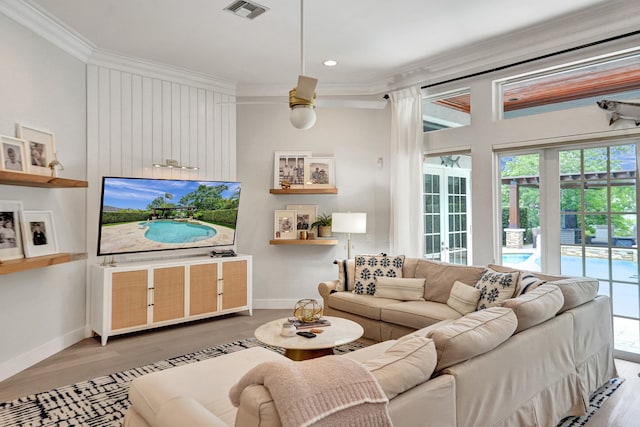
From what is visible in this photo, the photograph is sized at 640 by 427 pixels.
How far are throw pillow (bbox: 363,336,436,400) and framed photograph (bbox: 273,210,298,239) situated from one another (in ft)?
12.6

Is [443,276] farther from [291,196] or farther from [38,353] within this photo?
[38,353]

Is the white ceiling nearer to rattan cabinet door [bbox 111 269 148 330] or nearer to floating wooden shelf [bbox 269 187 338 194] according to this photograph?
floating wooden shelf [bbox 269 187 338 194]

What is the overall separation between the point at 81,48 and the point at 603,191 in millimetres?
5262

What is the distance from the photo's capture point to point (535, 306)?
223 centimetres

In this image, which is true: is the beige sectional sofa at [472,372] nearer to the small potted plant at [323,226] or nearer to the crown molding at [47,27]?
the small potted plant at [323,226]

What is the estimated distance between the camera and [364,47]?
4.30 m

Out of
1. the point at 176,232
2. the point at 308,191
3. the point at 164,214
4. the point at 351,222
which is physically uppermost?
the point at 308,191

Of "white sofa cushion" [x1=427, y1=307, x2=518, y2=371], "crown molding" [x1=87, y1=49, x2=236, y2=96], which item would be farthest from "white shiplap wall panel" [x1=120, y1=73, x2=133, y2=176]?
"white sofa cushion" [x1=427, y1=307, x2=518, y2=371]

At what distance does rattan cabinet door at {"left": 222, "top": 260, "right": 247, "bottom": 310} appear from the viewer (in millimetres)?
4953

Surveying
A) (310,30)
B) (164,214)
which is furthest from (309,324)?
(310,30)

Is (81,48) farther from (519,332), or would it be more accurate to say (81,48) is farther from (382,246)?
(519,332)

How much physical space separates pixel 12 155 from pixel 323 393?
135 inches

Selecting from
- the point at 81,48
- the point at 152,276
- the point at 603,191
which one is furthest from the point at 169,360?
the point at 603,191

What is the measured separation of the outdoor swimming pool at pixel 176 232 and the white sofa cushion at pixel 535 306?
3.69 meters
